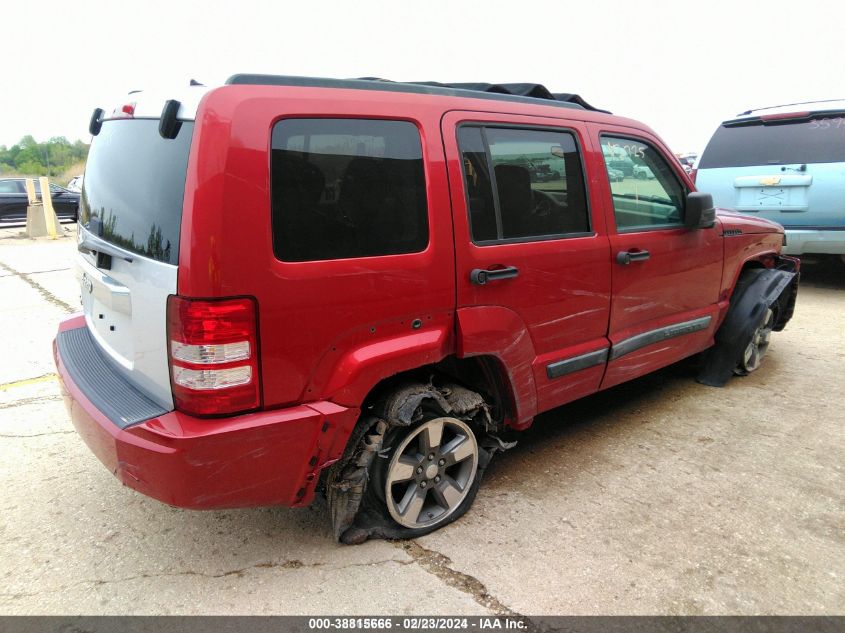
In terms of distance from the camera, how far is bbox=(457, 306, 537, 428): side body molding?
271cm

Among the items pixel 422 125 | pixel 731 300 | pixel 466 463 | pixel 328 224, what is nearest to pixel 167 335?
pixel 328 224

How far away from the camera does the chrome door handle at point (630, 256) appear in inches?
132

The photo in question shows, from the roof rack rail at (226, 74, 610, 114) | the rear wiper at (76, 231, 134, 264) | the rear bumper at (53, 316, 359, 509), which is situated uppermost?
the roof rack rail at (226, 74, 610, 114)

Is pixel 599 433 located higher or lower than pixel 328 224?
lower

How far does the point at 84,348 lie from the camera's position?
292 cm

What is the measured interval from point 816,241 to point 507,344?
5.91m

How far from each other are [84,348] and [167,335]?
1.03 meters

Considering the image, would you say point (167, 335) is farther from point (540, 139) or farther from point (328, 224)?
point (540, 139)

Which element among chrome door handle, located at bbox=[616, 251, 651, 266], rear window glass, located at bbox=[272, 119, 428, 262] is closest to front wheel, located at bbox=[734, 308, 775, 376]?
chrome door handle, located at bbox=[616, 251, 651, 266]

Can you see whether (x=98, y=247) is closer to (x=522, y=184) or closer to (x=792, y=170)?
(x=522, y=184)

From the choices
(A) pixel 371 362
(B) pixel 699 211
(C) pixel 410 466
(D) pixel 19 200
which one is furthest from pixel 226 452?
(D) pixel 19 200

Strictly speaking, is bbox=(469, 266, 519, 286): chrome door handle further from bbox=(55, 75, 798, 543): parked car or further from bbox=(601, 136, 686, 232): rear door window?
bbox=(601, 136, 686, 232): rear door window

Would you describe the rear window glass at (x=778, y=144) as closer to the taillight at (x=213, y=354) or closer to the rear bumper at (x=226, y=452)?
the rear bumper at (x=226, y=452)

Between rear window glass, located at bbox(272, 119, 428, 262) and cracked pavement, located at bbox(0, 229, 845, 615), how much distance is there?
4.32 feet
